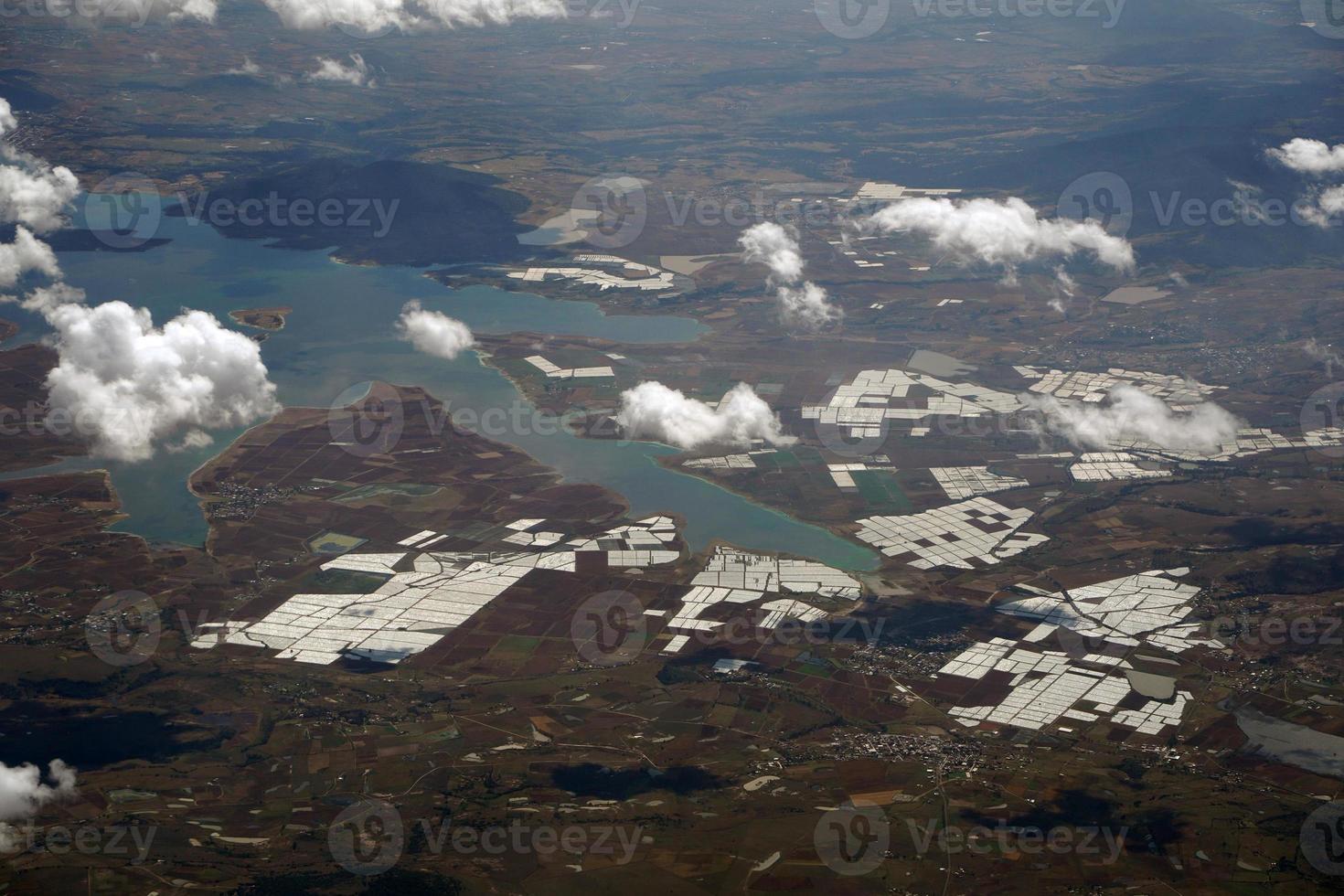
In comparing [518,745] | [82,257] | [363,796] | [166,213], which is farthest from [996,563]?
[166,213]

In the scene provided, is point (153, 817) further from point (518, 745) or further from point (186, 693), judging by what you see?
point (518, 745)

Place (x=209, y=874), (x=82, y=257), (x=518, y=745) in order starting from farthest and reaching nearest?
1. (x=82, y=257)
2. (x=518, y=745)
3. (x=209, y=874)

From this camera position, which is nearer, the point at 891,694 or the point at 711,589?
the point at 891,694

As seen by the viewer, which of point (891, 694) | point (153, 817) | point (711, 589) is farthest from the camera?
point (711, 589)

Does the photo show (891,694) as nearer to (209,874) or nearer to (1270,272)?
(209,874)

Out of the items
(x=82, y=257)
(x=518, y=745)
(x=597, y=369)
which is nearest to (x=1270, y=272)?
(x=597, y=369)

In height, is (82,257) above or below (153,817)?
above
